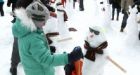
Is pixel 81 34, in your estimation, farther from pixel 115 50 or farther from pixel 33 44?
pixel 33 44

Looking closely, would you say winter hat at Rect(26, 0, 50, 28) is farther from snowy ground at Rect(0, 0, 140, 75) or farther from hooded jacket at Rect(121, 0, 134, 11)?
hooded jacket at Rect(121, 0, 134, 11)

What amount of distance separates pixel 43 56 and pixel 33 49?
0.11m

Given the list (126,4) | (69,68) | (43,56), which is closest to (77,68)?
(69,68)

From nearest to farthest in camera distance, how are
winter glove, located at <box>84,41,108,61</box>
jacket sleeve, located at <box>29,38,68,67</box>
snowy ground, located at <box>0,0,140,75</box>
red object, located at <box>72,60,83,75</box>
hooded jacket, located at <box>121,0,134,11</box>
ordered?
jacket sleeve, located at <box>29,38,68,67</box> → red object, located at <box>72,60,83,75</box> → winter glove, located at <box>84,41,108,61</box> → snowy ground, located at <box>0,0,140,75</box> → hooded jacket, located at <box>121,0,134,11</box>

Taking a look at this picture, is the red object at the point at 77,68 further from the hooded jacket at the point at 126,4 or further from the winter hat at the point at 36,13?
the hooded jacket at the point at 126,4

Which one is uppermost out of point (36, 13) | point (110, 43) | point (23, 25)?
point (36, 13)

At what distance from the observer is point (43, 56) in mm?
2641

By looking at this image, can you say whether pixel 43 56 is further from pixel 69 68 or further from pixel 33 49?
pixel 69 68

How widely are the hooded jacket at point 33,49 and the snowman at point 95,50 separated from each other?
91 cm

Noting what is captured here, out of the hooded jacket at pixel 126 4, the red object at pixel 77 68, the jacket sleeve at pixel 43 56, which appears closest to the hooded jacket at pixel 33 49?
the jacket sleeve at pixel 43 56

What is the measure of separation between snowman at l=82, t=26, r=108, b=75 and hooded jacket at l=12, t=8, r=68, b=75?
0.91m

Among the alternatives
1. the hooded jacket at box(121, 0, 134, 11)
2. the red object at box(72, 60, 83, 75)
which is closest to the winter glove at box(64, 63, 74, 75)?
the red object at box(72, 60, 83, 75)

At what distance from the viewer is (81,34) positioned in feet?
24.9

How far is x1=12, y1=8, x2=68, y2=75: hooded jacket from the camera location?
2.66 metres
